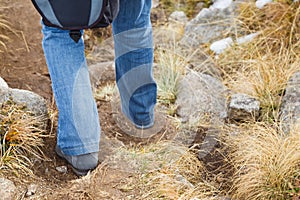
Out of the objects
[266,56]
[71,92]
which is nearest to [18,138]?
[71,92]

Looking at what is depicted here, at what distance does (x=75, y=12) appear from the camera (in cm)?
199

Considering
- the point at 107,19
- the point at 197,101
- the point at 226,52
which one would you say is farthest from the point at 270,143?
the point at 226,52

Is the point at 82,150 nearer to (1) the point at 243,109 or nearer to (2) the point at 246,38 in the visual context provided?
(1) the point at 243,109

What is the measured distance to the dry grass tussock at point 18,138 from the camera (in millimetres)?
2350

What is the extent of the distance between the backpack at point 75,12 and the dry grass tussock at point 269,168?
0.96 m

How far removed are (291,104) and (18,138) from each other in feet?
4.89

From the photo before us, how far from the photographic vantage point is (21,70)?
3.24 meters

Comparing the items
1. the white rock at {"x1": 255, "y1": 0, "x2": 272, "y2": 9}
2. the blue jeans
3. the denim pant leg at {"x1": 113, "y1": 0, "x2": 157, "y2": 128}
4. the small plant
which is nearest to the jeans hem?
the blue jeans

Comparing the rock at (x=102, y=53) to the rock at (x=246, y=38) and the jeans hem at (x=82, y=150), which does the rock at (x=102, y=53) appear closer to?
the rock at (x=246, y=38)

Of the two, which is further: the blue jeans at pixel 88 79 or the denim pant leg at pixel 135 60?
the denim pant leg at pixel 135 60

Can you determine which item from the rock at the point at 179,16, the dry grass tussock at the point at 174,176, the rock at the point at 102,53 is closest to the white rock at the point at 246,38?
the rock at the point at 179,16

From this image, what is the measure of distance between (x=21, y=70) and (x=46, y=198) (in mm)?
1225

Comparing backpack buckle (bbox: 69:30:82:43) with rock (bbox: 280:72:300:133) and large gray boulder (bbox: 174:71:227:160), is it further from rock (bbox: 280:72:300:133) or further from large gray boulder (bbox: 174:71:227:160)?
rock (bbox: 280:72:300:133)

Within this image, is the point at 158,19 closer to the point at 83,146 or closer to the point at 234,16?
the point at 234,16
